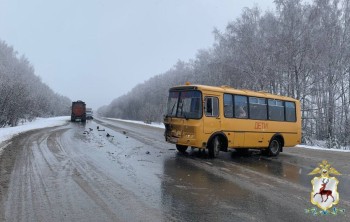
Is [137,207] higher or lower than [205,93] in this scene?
lower

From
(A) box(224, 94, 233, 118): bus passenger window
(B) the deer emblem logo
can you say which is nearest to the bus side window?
(A) box(224, 94, 233, 118): bus passenger window

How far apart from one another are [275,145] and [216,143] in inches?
159

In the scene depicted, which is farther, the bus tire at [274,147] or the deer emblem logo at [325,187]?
the bus tire at [274,147]

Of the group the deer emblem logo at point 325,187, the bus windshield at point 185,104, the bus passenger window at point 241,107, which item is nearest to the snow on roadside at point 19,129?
the bus windshield at point 185,104

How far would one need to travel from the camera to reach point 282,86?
108ft

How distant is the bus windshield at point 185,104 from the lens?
43.3 ft

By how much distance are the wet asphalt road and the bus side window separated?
199 centimetres

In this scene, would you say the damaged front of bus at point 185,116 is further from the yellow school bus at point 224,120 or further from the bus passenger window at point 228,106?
the bus passenger window at point 228,106

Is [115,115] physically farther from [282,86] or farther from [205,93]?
[205,93]

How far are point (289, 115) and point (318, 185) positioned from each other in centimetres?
1300

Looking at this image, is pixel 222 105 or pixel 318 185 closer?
pixel 318 185

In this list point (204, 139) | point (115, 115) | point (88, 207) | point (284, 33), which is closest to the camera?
point (88, 207)

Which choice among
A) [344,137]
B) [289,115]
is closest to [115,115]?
[344,137]

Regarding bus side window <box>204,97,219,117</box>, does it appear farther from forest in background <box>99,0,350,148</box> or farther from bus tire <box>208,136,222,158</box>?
forest in background <box>99,0,350,148</box>
